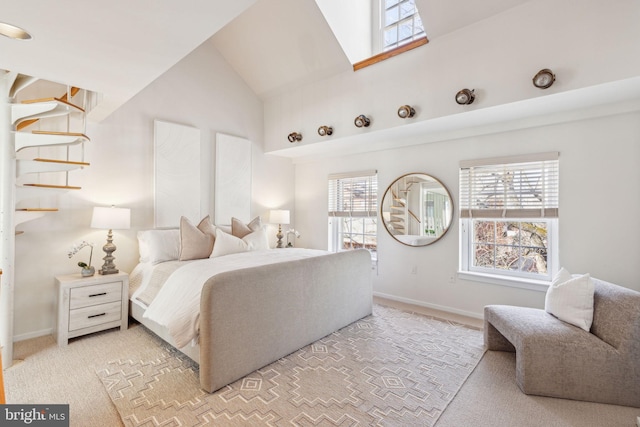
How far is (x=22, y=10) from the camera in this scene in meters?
1.43

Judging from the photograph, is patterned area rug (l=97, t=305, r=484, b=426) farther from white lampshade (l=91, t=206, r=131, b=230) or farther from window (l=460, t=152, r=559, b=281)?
white lampshade (l=91, t=206, r=131, b=230)

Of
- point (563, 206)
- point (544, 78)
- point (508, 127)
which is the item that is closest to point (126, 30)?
point (544, 78)

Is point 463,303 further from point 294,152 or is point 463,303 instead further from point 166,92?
point 166,92

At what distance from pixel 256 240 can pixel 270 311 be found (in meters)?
1.56

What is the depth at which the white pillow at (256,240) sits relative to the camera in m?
3.72

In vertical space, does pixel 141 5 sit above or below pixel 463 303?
above

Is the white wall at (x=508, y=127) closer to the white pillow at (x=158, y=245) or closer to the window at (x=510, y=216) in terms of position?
the window at (x=510, y=216)

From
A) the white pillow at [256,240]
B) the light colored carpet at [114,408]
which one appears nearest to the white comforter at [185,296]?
the light colored carpet at [114,408]

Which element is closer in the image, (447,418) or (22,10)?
(22,10)

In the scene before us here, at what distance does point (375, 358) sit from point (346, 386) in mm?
479

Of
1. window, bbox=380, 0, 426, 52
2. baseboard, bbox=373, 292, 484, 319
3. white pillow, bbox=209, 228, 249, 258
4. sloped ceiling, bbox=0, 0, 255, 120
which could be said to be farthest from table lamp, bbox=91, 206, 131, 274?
window, bbox=380, 0, 426, 52

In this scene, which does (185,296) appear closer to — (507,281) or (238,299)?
(238,299)

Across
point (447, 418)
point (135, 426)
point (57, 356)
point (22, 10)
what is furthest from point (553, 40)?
point (57, 356)

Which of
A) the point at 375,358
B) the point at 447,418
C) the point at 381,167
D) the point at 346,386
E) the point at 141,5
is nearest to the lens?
the point at 141,5
